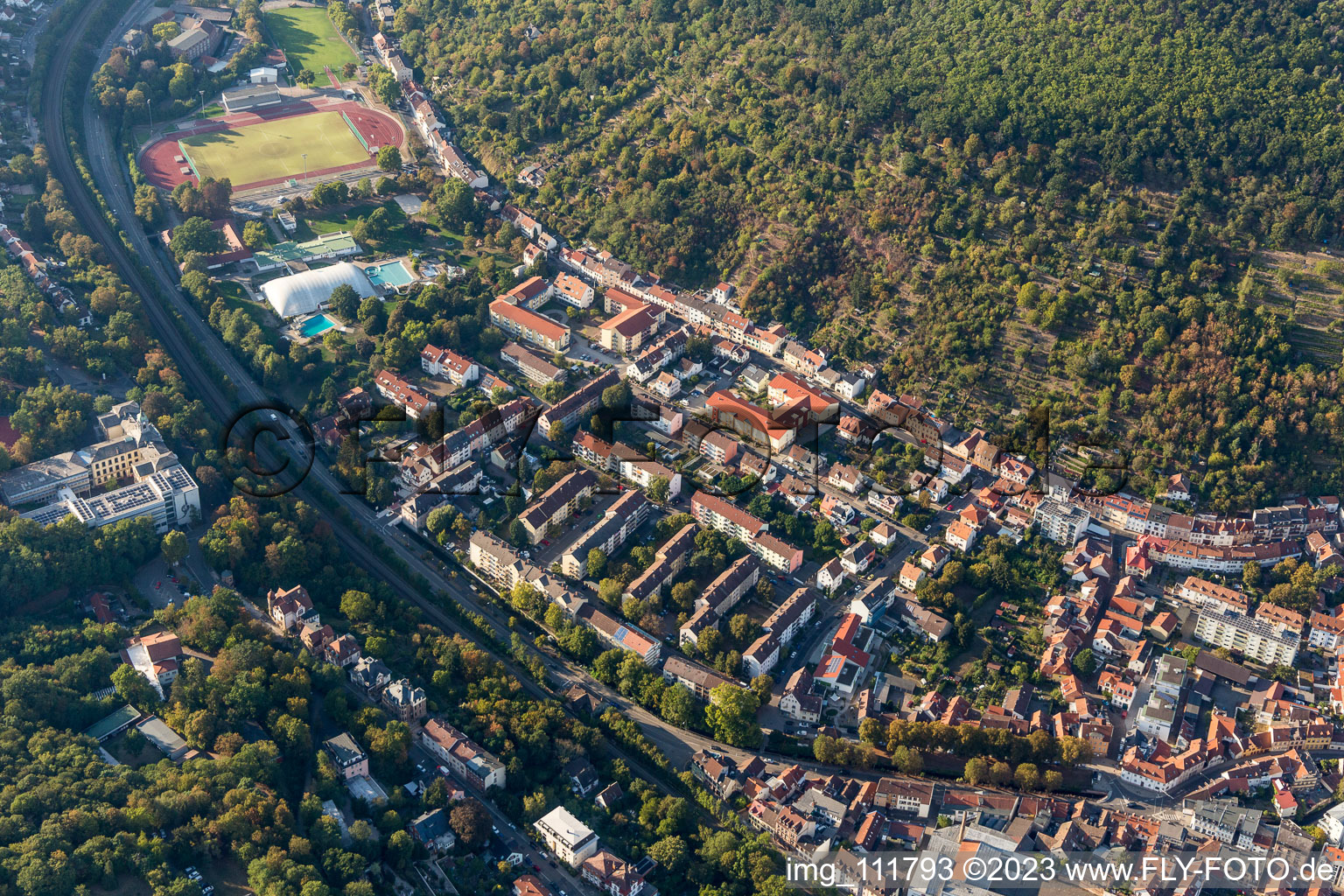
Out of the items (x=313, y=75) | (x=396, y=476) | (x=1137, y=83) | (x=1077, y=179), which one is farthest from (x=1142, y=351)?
(x=313, y=75)

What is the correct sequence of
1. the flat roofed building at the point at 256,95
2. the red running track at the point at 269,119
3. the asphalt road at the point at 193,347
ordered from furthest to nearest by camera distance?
the flat roofed building at the point at 256,95, the red running track at the point at 269,119, the asphalt road at the point at 193,347

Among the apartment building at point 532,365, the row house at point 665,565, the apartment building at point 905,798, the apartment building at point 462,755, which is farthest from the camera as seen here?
the apartment building at point 532,365

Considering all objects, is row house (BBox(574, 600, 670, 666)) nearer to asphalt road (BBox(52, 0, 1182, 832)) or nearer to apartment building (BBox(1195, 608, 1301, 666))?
asphalt road (BBox(52, 0, 1182, 832))

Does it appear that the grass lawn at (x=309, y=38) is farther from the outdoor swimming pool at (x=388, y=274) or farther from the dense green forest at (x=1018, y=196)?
the outdoor swimming pool at (x=388, y=274)

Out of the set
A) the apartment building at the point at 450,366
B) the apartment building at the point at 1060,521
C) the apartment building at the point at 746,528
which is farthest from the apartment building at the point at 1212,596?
the apartment building at the point at 450,366

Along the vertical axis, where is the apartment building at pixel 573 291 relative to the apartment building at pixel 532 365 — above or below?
above

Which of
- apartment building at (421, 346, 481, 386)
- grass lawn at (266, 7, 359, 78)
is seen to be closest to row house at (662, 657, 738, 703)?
apartment building at (421, 346, 481, 386)

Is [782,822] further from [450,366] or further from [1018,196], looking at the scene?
[1018,196]
